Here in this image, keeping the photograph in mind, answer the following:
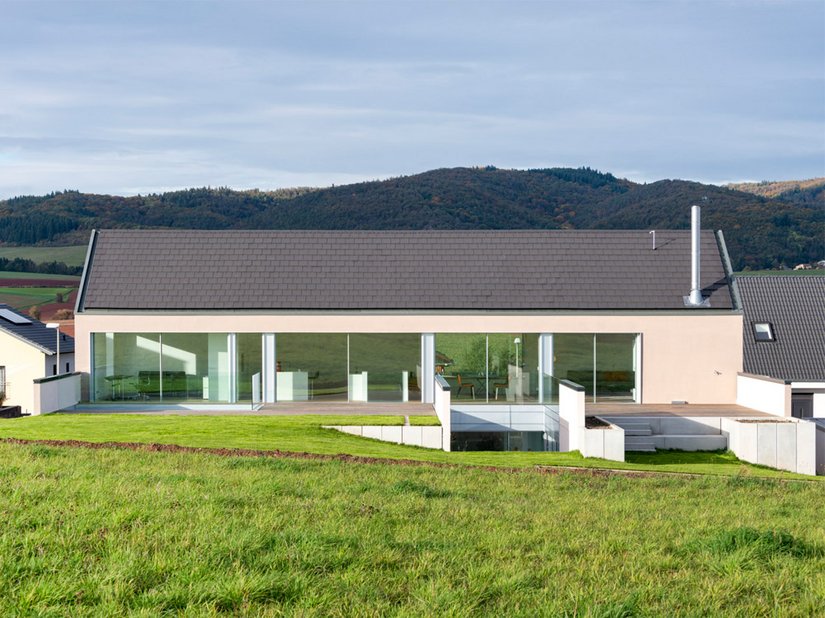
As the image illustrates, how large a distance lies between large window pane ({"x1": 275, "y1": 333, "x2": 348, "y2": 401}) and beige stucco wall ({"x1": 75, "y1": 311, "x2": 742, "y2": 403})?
336 mm

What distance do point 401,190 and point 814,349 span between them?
7748 cm

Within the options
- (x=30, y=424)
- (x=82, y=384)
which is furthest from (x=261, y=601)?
(x=82, y=384)

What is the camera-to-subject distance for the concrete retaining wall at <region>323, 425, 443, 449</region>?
20.3 m

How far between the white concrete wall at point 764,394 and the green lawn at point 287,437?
2.49 meters

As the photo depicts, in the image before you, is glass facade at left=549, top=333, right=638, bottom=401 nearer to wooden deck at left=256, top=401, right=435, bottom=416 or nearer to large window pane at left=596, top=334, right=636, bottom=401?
large window pane at left=596, top=334, right=636, bottom=401

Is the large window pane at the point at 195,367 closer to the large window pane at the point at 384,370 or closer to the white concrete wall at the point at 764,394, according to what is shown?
the large window pane at the point at 384,370

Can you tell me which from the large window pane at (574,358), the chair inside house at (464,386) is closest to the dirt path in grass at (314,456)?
the chair inside house at (464,386)

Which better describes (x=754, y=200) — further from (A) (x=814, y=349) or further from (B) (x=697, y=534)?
(B) (x=697, y=534)

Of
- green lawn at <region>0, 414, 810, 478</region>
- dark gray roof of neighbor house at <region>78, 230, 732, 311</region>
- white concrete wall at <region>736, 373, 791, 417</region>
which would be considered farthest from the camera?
dark gray roof of neighbor house at <region>78, 230, 732, 311</region>

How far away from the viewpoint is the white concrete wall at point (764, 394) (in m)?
22.8

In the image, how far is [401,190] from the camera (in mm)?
104438

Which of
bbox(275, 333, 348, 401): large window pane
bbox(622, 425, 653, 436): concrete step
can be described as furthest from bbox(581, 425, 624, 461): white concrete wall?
bbox(275, 333, 348, 401): large window pane

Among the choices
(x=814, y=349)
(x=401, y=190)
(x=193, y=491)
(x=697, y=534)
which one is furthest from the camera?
(x=401, y=190)

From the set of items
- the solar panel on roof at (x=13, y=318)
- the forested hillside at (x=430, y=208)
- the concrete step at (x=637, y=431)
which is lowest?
the concrete step at (x=637, y=431)
